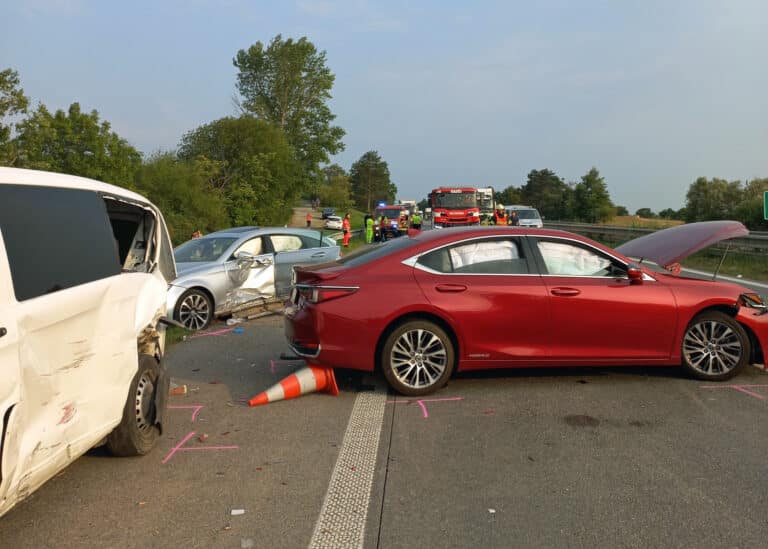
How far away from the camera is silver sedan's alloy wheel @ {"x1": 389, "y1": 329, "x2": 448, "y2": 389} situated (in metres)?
6.04

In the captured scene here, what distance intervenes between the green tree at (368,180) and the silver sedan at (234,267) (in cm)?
14364

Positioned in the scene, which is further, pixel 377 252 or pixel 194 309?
pixel 194 309

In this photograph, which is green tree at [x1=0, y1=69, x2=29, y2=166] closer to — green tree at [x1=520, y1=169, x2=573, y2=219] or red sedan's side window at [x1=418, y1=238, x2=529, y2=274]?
red sedan's side window at [x1=418, y1=238, x2=529, y2=274]

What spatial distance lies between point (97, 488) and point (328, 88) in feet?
207

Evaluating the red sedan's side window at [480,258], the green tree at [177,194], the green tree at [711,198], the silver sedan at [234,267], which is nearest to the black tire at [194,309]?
the silver sedan at [234,267]

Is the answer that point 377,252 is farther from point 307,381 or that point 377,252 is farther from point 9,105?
point 9,105

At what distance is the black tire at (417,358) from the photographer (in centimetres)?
603

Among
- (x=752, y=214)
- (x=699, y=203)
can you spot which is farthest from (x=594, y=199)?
(x=752, y=214)

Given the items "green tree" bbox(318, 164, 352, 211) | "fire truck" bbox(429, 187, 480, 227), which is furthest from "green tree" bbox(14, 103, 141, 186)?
"green tree" bbox(318, 164, 352, 211)

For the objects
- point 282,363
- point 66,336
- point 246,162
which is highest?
point 246,162

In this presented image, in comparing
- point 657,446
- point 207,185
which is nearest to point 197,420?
point 657,446

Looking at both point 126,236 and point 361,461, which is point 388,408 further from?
point 126,236

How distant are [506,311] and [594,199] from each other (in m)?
59.0

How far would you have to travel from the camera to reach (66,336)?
348cm
